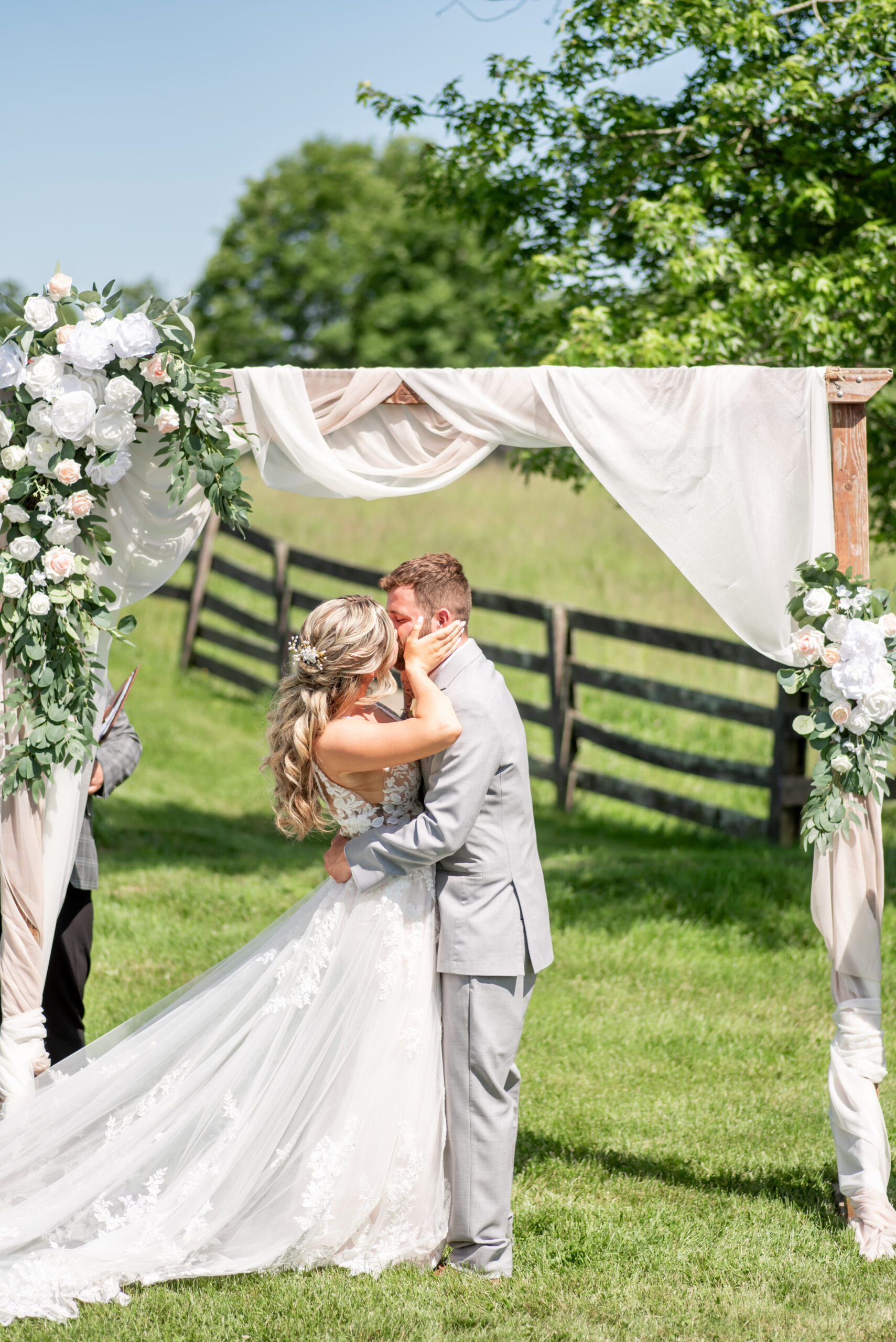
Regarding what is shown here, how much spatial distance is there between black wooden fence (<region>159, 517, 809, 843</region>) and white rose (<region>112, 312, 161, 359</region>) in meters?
4.66

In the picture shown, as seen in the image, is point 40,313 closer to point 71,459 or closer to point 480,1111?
point 71,459

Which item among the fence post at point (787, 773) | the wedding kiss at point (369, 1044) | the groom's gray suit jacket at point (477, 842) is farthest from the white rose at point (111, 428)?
the fence post at point (787, 773)

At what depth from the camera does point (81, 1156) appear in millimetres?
4176

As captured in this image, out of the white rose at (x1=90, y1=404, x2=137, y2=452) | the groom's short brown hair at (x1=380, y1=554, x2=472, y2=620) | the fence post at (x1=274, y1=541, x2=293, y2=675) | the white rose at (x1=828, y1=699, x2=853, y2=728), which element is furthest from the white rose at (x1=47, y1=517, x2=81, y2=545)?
the fence post at (x1=274, y1=541, x2=293, y2=675)

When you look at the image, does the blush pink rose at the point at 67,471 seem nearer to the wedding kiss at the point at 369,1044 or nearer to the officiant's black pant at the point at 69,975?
the wedding kiss at the point at 369,1044

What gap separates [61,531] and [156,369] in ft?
2.12

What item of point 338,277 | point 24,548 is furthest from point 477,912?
point 338,277

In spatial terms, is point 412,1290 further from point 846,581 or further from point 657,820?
point 657,820

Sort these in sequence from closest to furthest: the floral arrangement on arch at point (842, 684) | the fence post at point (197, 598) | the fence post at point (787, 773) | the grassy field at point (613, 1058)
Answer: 1. the grassy field at point (613, 1058)
2. the floral arrangement on arch at point (842, 684)
3. the fence post at point (787, 773)
4. the fence post at point (197, 598)

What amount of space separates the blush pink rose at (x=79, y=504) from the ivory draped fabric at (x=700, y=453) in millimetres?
620

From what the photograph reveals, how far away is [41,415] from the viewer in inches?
169

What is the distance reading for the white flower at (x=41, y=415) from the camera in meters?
4.30

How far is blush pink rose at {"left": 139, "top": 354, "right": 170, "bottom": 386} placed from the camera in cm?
432

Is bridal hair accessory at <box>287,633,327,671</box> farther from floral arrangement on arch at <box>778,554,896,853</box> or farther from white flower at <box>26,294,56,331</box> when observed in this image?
floral arrangement on arch at <box>778,554,896,853</box>
